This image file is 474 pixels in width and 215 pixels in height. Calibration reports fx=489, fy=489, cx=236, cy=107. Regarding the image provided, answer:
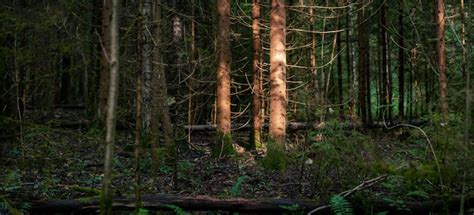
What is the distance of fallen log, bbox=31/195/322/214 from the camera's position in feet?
23.6

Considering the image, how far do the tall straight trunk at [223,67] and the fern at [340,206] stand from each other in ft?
19.0

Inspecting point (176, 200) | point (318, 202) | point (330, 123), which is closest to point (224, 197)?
point (176, 200)

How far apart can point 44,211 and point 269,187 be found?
161 inches

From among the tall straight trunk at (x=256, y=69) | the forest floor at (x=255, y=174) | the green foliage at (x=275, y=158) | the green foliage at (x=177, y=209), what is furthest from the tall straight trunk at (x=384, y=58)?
the green foliage at (x=177, y=209)

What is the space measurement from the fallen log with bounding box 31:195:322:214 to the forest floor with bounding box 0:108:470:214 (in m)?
0.30

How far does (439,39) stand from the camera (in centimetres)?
1465

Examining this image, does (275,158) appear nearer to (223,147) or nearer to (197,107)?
(223,147)

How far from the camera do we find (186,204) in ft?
24.2

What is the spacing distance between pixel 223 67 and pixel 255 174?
345 cm

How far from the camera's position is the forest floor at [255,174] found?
7.68 meters

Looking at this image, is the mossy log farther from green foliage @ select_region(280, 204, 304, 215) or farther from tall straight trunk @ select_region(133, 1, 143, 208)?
tall straight trunk @ select_region(133, 1, 143, 208)

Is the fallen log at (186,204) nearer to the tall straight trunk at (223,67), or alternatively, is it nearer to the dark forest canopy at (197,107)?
the dark forest canopy at (197,107)

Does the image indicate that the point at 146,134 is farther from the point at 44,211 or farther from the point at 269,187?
the point at 44,211

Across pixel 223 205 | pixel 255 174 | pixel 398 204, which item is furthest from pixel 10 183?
pixel 398 204
